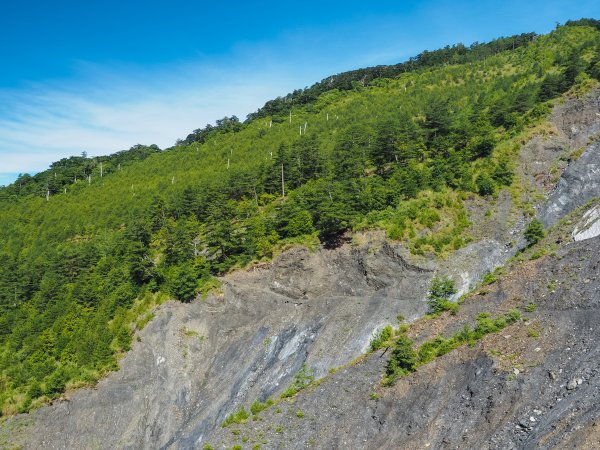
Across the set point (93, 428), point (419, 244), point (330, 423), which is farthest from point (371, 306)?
point (93, 428)

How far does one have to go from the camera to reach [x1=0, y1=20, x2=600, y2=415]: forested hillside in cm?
3934

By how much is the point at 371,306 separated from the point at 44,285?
135 feet

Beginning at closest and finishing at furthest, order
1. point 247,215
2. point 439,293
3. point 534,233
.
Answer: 1. point 439,293
2. point 534,233
3. point 247,215

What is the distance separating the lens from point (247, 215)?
51.8 metres

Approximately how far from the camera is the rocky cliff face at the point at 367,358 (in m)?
19.0

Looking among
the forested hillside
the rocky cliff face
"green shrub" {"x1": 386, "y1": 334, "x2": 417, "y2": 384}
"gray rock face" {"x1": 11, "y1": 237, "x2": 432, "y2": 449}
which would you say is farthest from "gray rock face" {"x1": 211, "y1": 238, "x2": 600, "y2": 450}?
the forested hillside

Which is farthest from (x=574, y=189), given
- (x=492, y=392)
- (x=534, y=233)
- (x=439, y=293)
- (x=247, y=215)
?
(x=247, y=215)

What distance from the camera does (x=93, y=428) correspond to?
108 ft

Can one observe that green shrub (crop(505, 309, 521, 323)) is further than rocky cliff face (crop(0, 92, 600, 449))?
Yes

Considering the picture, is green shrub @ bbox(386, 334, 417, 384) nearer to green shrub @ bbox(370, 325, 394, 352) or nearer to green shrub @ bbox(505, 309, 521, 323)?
green shrub @ bbox(370, 325, 394, 352)

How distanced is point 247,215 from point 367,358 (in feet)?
90.6

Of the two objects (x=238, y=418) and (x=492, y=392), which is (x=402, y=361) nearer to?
(x=492, y=392)

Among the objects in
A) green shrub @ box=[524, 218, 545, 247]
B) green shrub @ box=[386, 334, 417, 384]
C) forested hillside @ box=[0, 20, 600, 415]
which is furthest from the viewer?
forested hillside @ box=[0, 20, 600, 415]

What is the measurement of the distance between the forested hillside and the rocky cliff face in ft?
7.68
